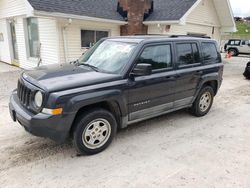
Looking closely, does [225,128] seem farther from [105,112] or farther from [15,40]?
[15,40]

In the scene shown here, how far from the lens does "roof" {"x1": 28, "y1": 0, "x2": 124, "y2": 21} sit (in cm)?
933

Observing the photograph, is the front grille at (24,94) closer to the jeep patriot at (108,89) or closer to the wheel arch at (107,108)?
the jeep patriot at (108,89)

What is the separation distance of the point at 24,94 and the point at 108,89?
1346mm

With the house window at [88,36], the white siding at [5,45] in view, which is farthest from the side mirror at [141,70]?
the white siding at [5,45]

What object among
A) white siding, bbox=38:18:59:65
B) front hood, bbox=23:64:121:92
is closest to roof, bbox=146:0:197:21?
white siding, bbox=38:18:59:65

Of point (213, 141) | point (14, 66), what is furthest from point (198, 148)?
point (14, 66)

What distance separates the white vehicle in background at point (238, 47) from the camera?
87.6 feet

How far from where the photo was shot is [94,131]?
3.76 meters

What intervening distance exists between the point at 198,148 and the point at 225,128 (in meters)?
1.32

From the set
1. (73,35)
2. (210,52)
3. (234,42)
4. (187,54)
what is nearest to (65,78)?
(187,54)

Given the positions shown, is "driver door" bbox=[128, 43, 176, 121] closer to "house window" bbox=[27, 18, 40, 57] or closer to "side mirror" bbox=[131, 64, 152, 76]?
"side mirror" bbox=[131, 64, 152, 76]

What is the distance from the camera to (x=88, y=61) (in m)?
4.57

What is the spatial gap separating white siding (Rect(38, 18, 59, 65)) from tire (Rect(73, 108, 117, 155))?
7352 mm

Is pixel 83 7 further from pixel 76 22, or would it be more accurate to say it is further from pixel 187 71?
pixel 187 71
